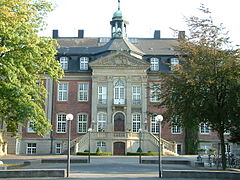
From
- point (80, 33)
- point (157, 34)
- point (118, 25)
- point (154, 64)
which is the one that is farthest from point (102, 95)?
point (157, 34)

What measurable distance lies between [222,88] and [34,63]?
37.7 ft

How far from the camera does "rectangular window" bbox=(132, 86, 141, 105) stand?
39.4m

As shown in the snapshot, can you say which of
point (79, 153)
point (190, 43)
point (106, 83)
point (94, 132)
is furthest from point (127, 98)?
point (190, 43)

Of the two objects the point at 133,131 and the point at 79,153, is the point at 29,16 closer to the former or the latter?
the point at 79,153

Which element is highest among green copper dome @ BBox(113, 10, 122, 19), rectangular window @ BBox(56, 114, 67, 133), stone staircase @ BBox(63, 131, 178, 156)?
green copper dome @ BBox(113, 10, 122, 19)

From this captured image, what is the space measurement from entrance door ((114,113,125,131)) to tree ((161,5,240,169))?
18.3 meters

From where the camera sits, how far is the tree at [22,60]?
62.9 ft

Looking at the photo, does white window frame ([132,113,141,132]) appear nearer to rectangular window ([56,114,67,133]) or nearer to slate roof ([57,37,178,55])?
slate roof ([57,37,178,55])

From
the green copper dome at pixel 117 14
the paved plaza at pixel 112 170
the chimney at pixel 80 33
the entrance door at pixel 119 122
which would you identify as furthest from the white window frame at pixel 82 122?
the paved plaza at pixel 112 170

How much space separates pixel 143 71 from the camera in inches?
1551

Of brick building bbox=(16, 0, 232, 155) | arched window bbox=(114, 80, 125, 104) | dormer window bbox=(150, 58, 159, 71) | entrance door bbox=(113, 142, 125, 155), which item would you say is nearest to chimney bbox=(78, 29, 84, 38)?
brick building bbox=(16, 0, 232, 155)

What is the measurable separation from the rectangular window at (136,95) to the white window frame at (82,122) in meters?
5.95

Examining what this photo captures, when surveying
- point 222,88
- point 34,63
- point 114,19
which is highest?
point 114,19

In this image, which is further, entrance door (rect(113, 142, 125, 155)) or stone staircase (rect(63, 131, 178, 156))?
entrance door (rect(113, 142, 125, 155))
